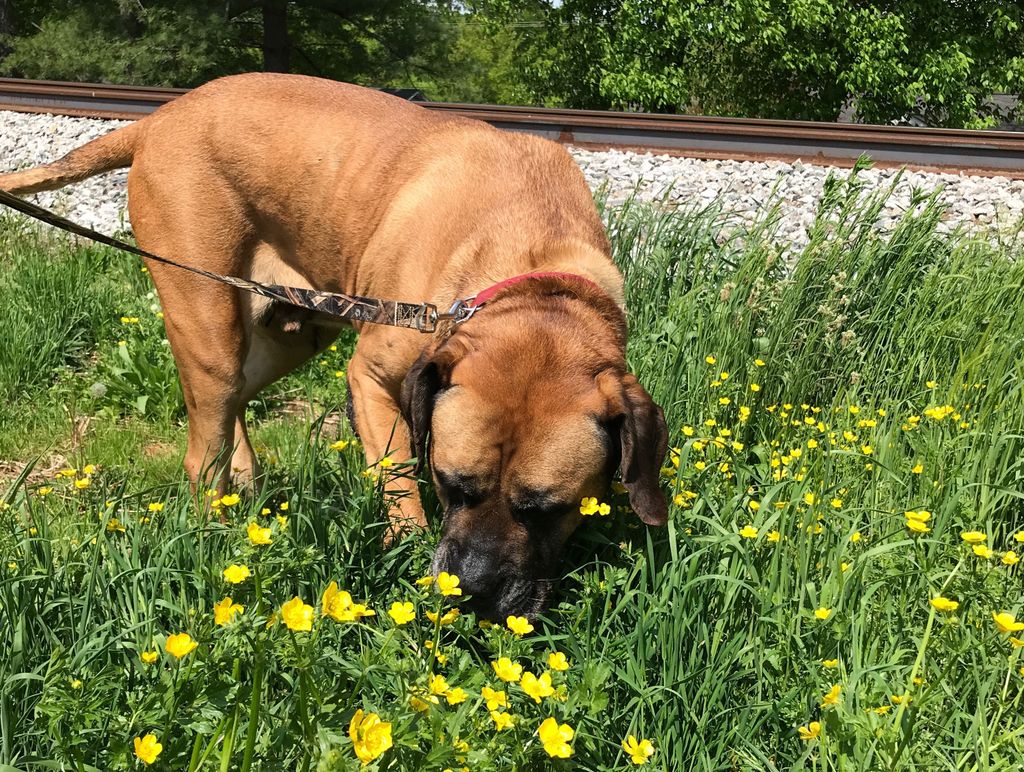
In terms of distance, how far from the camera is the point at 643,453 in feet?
9.35

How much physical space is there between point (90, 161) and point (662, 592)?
313 centimetres

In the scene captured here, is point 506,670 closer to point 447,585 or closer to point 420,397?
point 447,585

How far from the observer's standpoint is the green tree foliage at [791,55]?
21.5 metres

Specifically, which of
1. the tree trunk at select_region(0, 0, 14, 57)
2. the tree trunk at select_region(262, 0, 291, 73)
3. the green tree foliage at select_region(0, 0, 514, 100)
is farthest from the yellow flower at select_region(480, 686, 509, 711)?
the tree trunk at select_region(0, 0, 14, 57)

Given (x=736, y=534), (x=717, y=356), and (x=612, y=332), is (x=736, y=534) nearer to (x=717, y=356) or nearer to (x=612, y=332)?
(x=612, y=332)

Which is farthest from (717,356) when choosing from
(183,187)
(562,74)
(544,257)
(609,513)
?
(562,74)

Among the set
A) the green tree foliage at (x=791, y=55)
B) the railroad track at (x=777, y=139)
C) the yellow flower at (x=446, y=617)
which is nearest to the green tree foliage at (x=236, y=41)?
the green tree foliage at (x=791, y=55)

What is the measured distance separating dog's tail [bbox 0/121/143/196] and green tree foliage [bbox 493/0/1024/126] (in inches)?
772

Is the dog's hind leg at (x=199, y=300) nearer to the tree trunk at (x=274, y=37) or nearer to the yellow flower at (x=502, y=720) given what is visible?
the yellow flower at (x=502, y=720)

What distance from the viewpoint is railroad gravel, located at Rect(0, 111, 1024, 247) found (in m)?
7.05

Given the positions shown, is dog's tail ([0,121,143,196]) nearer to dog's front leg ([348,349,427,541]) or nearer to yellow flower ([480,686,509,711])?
dog's front leg ([348,349,427,541])

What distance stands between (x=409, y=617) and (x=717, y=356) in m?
2.57

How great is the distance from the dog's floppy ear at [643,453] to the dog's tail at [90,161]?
2.61 meters

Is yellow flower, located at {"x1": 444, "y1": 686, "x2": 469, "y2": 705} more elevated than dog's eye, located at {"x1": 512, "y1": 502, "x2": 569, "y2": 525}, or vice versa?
yellow flower, located at {"x1": 444, "y1": 686, "x2": 469, "y2": 705}
